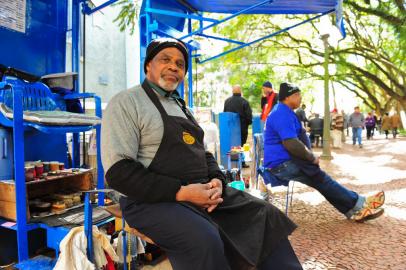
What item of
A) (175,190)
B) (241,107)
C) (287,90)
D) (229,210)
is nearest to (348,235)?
(287,90)

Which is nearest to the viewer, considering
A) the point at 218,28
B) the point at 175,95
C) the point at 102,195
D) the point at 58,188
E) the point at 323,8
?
the point at 175,95

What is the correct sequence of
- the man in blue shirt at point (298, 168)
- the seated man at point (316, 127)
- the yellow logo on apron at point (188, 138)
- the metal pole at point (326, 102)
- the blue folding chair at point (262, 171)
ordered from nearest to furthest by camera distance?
1. the yellow logo on apron at point (188, 138)
2. the man in blue shirt at point (298, 168)
3. the blue folding chair at point (262, 171)
4. the metal pole at point (326, 102)
5. the seated man at point (316, 127)

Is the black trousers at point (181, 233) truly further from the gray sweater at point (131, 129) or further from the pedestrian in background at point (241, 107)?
the pedestrian in background at point (241, 107)

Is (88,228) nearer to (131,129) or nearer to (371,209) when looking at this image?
(131,129)

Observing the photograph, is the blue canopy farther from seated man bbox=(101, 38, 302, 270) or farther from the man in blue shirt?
seated man bbox=(101, 38, 302, 270)

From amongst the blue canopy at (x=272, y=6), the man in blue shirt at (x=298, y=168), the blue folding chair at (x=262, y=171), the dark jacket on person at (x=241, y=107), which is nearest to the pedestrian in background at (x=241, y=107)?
the dark jacket on person at (x=241, y=107)

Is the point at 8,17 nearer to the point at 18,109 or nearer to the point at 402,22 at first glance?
the point at 18,109

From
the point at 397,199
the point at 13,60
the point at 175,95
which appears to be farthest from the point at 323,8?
the point at 13,60

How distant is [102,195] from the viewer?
3145 millimetres

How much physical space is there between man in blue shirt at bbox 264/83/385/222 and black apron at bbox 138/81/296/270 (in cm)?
183

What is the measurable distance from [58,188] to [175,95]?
5.99ft

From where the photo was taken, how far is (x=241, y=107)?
8.07m

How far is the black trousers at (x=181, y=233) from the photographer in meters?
1.71

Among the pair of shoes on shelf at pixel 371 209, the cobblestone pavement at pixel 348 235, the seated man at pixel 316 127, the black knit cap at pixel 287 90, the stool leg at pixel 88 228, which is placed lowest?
the cobblestone pavement at pixel 348 235
